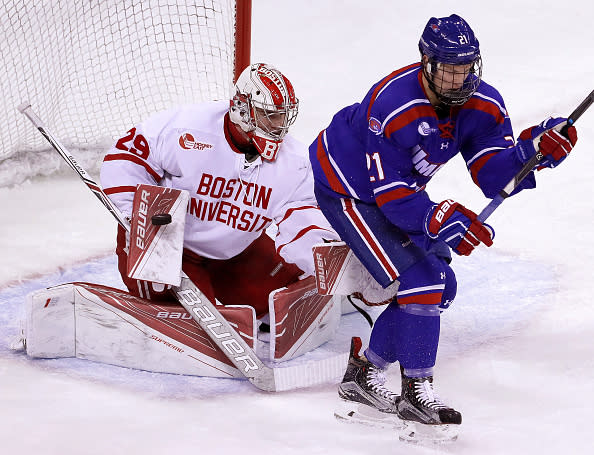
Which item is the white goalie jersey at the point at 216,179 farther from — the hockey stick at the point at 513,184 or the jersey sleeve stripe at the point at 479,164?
the hockey stick at the point at 513,184

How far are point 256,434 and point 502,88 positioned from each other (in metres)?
3.28

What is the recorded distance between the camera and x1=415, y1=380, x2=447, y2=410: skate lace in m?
2.67

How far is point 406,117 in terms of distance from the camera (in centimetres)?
256


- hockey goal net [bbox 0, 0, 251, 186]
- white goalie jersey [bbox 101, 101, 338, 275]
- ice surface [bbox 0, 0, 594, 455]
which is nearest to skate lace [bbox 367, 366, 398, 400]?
ice surface [bbox 0, 0, 594, 455]

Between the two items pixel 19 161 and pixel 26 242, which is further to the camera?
pixel 19 161

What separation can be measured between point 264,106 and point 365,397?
0.87 metres

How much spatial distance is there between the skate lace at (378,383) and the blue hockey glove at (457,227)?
1.61 ft

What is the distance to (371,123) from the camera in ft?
→ 8.59

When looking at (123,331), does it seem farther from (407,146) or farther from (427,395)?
(407,146)

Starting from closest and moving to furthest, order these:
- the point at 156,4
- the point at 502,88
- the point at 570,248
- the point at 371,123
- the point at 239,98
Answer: the point at 371,123 → the point at 239,98 → the point at 570,248 → the point at 156,4 → the point at 502,88

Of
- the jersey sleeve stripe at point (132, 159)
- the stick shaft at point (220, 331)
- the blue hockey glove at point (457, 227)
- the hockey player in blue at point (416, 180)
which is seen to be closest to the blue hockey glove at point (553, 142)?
the hockey player in blue at point (416, 180)

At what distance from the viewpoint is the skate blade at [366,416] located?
275 cm

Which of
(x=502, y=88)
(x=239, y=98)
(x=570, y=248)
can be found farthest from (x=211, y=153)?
(x=502, y=88)

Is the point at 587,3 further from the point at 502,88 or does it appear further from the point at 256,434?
the point at 256,434
